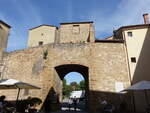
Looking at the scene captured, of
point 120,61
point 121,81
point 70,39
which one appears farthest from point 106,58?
point 70,39

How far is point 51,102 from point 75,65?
3669 millimetres

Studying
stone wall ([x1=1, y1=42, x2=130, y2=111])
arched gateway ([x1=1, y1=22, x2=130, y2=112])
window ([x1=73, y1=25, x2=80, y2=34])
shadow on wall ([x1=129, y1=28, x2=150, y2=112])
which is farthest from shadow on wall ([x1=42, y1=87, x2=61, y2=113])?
window ([x1=73, y1=25, x2=80, y2=34])

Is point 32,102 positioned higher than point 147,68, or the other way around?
point 147,68

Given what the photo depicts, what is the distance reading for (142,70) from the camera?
12.6 metres

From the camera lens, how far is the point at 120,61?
13.0 m

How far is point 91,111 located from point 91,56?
4.39m

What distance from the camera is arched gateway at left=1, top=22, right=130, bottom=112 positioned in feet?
40.2

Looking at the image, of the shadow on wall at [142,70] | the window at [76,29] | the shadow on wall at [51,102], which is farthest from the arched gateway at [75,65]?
the window at [76,29]

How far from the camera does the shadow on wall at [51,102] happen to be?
11954 millimetres

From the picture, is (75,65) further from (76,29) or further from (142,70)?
(76,29)

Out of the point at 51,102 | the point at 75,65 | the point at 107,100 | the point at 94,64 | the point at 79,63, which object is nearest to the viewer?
the point at 107,100

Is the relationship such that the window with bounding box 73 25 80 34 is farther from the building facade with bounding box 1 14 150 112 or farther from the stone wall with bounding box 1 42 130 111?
the stone wall with bounding box 1 42 130 111

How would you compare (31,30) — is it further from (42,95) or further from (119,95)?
(119,95)

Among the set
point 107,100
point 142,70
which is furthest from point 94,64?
point 142,70
